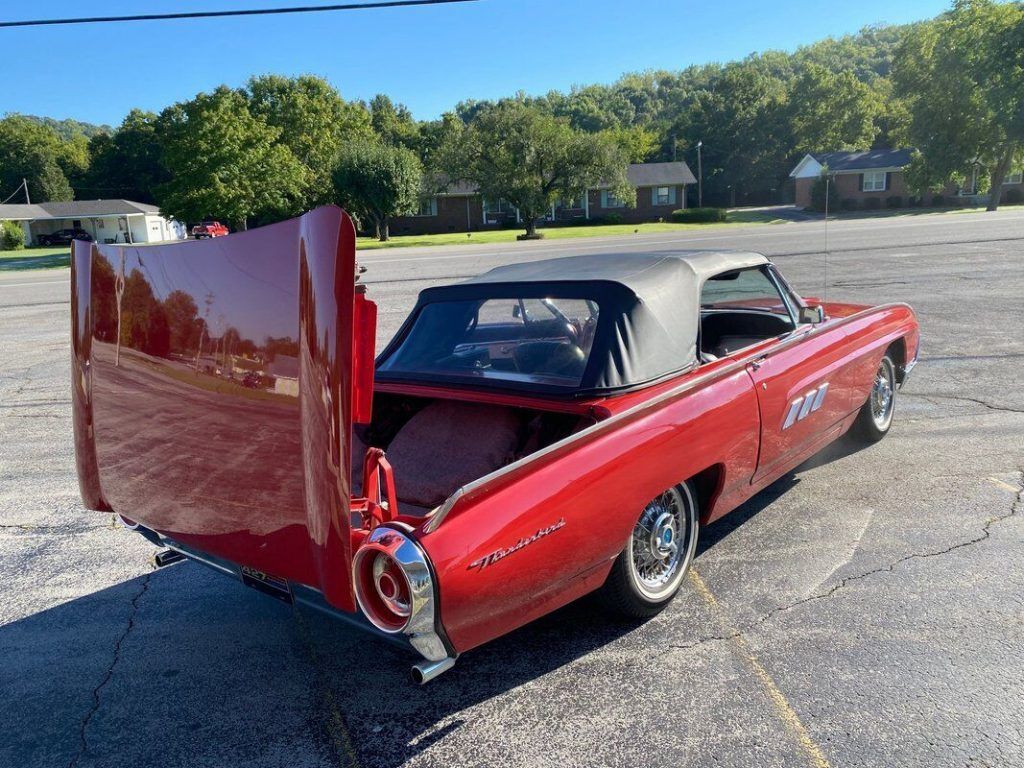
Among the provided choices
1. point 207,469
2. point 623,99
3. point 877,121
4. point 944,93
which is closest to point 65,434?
point 207,469

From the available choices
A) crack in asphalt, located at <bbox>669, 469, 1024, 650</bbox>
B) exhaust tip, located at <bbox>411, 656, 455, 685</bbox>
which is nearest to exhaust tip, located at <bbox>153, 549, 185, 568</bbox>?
exhaust tip, located at <bbox>411, 656, 455, 685</bbox>

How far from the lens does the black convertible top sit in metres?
3.53

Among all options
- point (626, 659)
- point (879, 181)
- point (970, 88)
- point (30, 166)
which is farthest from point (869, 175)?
point (30, 166)

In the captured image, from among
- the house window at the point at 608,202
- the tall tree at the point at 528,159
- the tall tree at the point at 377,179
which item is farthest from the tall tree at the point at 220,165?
the house window at the point at 608,202

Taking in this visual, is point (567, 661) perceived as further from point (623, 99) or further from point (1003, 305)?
point (623, 99)

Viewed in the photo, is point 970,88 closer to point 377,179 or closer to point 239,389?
point 377,179

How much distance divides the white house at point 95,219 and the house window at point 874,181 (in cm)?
5430

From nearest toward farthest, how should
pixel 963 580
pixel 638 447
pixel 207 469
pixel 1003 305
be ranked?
pixel 207 469
pixel 638 447
pixel 963 580
pixel 1003 305

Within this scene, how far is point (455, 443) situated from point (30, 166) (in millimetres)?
92992

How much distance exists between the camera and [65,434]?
271 inches

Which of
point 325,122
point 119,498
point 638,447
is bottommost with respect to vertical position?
point 119,498

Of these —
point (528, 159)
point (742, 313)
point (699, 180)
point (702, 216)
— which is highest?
point (699, 180)

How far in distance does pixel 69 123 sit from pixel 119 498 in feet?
666

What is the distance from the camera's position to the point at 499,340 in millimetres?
4109
